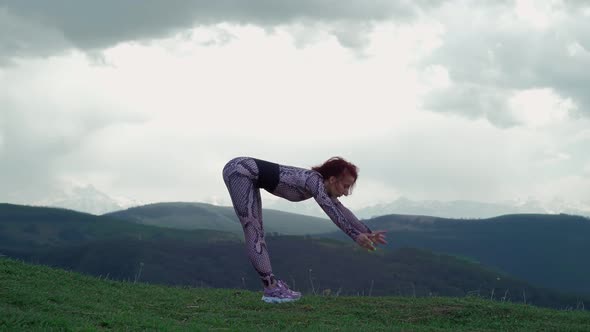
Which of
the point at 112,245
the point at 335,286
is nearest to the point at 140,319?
the point at 335,286

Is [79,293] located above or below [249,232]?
below

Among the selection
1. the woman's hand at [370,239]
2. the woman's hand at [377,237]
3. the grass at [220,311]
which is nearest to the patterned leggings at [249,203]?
the grass at [220,311]

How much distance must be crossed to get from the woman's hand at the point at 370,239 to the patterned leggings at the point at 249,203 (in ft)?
8.33

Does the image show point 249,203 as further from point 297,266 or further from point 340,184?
point 297,266

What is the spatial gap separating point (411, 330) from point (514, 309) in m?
3.77

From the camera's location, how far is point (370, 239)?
12.4 m

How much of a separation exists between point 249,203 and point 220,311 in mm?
2126

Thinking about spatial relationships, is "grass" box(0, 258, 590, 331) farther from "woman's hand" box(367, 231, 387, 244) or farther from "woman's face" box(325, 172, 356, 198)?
"woman's face" box(325, 172, 356, 198)

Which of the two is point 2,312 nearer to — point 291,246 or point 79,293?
point 79,293

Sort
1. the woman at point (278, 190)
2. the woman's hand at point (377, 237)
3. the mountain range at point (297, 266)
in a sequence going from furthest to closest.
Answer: the mountain range at point (297, 266) → the woman at point (278, 190) → the woman's hand at point (377, 237)

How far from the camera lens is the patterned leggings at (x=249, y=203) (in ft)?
46.1

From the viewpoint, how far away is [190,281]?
144 m

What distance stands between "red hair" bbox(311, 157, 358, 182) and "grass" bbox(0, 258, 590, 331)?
2564 mm

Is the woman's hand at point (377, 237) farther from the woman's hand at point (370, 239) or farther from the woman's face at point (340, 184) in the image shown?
the woman's face at point (340, 184)
